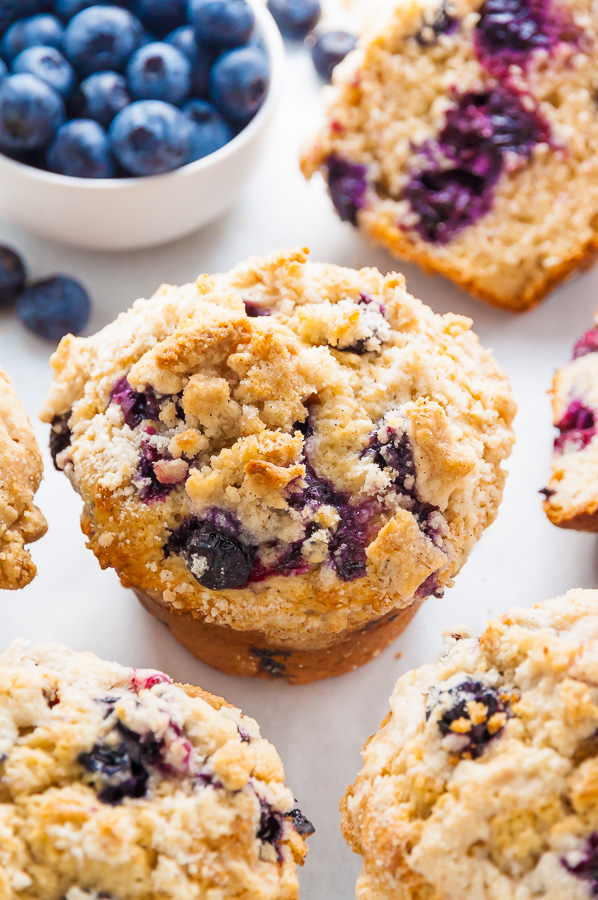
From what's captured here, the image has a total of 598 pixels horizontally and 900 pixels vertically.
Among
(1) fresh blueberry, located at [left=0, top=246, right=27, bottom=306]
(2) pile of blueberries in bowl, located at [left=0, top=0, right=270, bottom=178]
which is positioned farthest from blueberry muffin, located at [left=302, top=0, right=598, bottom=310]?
(1) fresh blueberry, located at [left=0, top=246, right=27, bottom=306]

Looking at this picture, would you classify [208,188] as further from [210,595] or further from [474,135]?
[210,595]

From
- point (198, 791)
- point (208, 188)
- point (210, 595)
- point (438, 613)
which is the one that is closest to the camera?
point (198, 791)

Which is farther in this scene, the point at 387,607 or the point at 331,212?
the point at 331,212

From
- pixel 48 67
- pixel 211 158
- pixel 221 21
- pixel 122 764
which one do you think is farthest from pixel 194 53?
pixel 122 764

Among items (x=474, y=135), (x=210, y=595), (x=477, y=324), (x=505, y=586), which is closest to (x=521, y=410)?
(x=477, y=324)

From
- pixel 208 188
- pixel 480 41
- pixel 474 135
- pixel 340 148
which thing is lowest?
pixel 208 188

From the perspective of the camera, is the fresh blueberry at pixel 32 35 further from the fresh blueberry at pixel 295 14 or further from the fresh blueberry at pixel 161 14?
the fresh blueberry at pixel 295 14

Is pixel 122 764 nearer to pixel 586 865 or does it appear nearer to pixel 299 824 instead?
pixel 299 824

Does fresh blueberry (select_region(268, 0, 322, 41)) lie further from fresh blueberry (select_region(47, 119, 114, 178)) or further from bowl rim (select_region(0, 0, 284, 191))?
fresh blueberry (select_region(47, 119, 114, 178))
